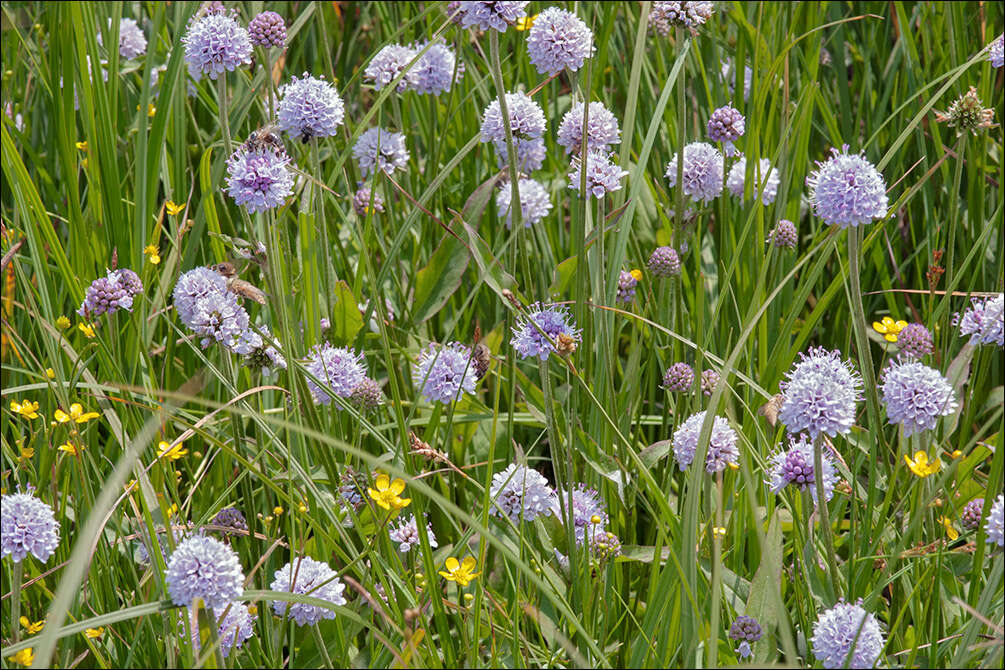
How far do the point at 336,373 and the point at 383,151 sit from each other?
766 mm

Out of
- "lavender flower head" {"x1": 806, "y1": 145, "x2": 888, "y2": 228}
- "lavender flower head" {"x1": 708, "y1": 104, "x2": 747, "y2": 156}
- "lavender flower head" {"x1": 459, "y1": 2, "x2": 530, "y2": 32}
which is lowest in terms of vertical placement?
"lavender flower head" {"x1": 806, "y1": 145, "x2": 888, "y2": 228}

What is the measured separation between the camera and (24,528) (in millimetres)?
1388

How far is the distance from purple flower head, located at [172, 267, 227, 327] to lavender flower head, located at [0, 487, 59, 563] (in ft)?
1.69

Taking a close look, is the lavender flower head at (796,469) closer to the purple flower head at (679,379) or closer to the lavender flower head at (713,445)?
the lavender flower head at (713,445)

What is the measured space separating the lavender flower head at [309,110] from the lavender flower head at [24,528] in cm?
80

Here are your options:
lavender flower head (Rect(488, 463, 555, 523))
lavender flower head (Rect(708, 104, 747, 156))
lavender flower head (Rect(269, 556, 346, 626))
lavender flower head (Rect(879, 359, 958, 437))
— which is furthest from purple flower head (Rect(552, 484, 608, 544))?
lavender flower head (Rect(708, 104, 747, 156))

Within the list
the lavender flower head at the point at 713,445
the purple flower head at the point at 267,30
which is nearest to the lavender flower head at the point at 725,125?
the lavender flower head at the point at 713,445

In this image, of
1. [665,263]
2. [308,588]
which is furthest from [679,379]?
[308,588]

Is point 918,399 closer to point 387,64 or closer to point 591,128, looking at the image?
point 591,128

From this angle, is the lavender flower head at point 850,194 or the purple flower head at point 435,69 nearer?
the lavender flower head at point 850,194

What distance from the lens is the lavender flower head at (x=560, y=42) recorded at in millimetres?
1975

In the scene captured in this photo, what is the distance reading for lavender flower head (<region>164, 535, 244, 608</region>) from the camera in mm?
1283

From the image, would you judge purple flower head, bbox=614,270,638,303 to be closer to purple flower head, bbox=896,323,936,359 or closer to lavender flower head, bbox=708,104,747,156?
lavender flower head, bbox=708,104,747,156

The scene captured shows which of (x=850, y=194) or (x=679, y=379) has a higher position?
(x=850, y=194)
